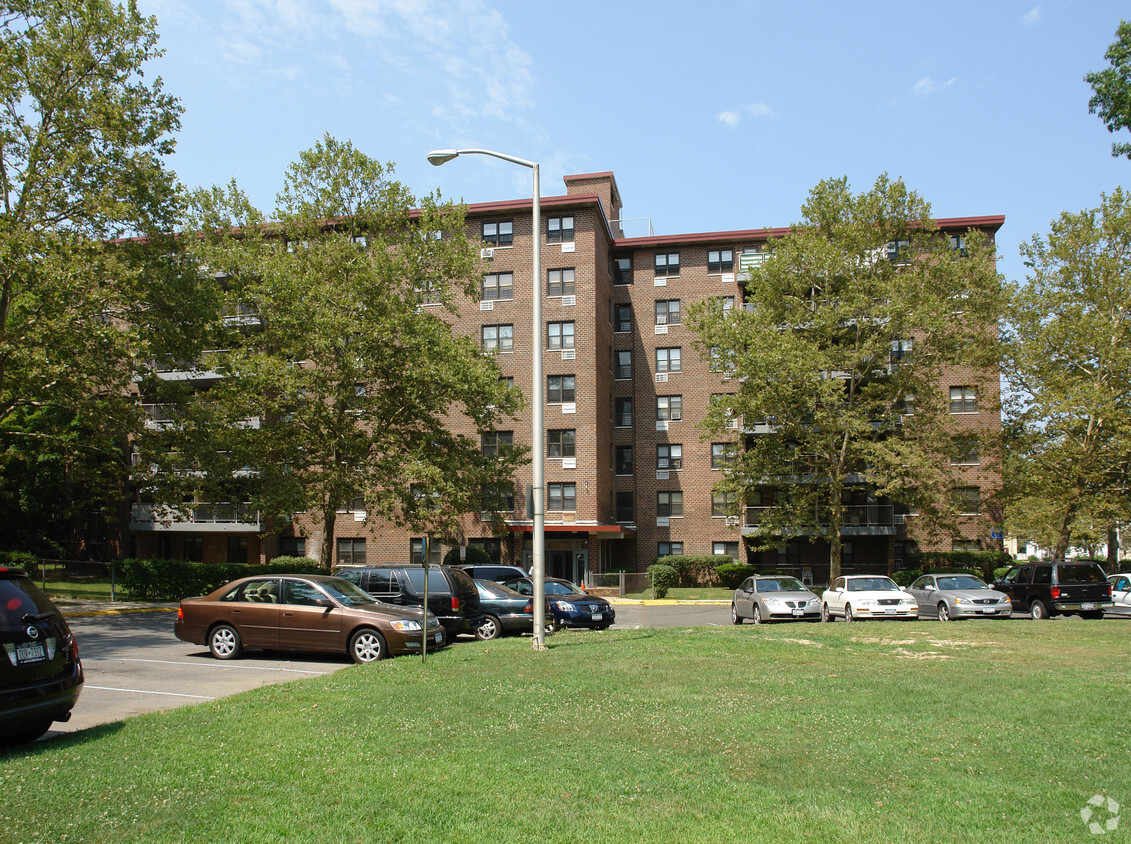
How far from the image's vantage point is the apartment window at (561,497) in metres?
41.4

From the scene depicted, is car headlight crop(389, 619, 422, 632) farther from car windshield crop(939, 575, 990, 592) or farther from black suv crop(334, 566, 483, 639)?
car windshield crop(939, 575, 990, 592)

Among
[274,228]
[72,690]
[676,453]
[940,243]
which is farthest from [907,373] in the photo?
[72,690]

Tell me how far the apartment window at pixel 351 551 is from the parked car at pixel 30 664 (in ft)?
121

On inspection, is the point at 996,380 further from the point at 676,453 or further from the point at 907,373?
the point at 676,453

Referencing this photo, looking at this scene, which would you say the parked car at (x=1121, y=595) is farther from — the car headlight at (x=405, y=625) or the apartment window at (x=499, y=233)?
the apartment window at (x=499, y=233)

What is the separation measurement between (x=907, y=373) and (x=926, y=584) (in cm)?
1175

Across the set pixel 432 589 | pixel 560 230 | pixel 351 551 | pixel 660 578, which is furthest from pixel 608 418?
pixel 432 589

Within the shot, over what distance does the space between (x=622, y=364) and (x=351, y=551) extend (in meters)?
18.2

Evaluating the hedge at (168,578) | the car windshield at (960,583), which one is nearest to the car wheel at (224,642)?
the hedge at (168,578)

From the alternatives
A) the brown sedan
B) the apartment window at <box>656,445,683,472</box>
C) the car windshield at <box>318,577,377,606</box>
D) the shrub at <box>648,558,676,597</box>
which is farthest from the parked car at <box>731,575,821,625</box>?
the apartment window at <box>656,445,683,472</box>

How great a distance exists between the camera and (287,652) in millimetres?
15109

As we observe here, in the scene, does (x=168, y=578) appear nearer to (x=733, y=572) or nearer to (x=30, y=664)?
(x=30, y=664)

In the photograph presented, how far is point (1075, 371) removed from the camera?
32812 mm

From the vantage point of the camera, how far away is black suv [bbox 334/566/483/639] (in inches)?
674
